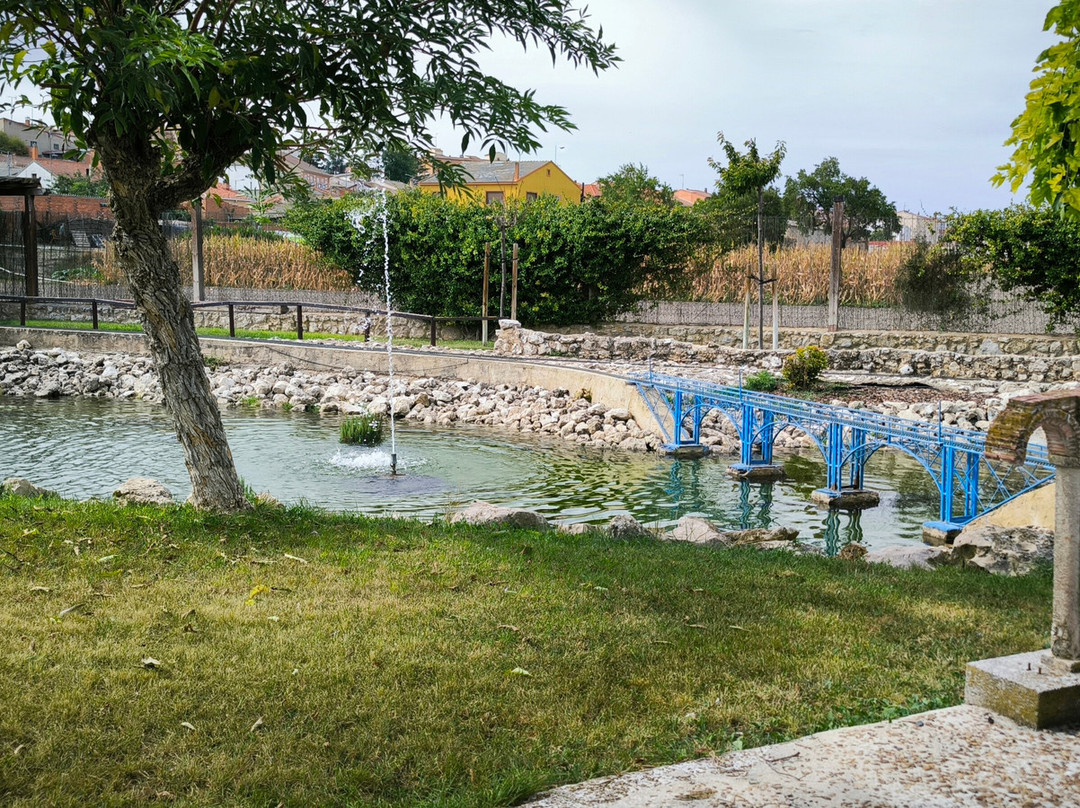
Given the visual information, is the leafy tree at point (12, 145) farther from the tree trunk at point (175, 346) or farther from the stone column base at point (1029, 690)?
the stone column base at point (1029, 690)

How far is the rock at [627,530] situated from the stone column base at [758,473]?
5324 millimetres

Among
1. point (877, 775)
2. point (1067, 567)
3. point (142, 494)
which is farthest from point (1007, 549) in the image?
point (142, 494)

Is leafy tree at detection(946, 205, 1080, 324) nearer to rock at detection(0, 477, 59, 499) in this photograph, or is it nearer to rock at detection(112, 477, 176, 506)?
rock at detection(112, 477, 176, 506)

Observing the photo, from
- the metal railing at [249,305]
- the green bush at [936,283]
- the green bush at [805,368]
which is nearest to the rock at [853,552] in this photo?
the green bush at [805,368]

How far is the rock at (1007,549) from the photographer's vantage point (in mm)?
7184

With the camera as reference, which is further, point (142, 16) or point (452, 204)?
point (452, 204)

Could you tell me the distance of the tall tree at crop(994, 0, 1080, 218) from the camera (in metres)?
5.63

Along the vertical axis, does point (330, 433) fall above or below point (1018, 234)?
below

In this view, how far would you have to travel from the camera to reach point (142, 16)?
221 inches

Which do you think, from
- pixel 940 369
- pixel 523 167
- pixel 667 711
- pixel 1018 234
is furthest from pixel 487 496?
pixel 523 167

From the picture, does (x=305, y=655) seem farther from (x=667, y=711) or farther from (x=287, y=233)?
(x=287, y=233)

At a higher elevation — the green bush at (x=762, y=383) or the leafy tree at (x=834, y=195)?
the leafy tree at (x=834, y=195)

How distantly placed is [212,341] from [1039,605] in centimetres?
2020

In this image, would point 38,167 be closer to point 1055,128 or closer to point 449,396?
point 449,396
